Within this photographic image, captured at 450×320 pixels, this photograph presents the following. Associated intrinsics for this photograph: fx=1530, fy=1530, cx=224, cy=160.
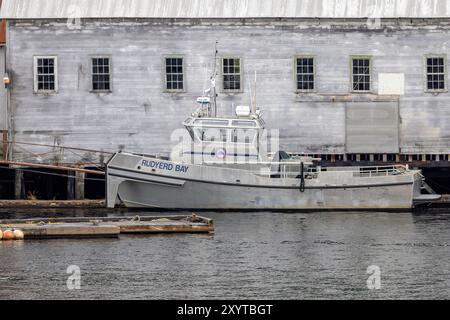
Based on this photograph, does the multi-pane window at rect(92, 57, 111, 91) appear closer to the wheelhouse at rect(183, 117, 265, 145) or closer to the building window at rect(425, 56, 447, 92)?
the wheelhouse at rect(183, 117, 265, 145)

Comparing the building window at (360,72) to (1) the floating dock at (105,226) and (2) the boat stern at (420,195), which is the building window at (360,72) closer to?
(2) the boat stern at (420,195)

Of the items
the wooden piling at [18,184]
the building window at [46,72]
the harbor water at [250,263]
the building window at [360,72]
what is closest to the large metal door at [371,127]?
the building window at [360,72]

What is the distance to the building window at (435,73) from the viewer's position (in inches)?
2221

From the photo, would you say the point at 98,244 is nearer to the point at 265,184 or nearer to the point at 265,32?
the point at 265,184

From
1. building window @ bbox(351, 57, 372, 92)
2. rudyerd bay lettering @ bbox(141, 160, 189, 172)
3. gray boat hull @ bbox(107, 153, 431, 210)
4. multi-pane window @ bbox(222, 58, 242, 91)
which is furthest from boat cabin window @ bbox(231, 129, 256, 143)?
building window @ bbox(351, 57, 372, 92)

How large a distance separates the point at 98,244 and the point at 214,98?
11.4 m

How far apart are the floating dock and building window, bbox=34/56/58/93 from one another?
8735 mm

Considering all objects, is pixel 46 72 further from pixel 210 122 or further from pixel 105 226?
pixel 105 226

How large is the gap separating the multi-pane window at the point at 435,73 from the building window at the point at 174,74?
908 cm

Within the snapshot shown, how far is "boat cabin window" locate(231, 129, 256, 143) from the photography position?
53156mm

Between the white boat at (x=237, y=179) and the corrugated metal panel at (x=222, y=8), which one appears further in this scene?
the corrugated metal panel at (x=222, y=8)

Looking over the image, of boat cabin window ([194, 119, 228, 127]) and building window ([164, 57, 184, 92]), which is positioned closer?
boat cabin window ([194, 119, 228, 127])

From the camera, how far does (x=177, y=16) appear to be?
183 feet
